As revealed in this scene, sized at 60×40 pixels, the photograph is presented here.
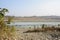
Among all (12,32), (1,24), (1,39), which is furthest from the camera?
(12,32)

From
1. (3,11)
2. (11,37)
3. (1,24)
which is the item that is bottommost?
(11,37)

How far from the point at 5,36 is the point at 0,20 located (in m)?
0.83

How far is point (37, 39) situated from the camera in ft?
46.4

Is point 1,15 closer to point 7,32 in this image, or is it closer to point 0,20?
point 0,20

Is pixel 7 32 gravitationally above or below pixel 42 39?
above

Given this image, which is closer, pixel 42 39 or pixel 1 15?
pixel 1 15

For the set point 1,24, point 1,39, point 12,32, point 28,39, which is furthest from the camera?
point 28,39

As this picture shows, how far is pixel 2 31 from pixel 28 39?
16.5ft

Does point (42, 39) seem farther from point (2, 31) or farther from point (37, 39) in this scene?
point (2, 31)

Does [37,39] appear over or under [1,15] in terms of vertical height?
under

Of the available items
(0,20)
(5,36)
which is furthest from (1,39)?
(0,20)

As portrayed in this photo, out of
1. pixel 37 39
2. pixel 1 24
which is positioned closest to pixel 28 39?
pixel 37 39

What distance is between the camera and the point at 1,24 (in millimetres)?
9430

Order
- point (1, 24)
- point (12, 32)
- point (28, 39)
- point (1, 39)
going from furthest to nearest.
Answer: point (28, 39) < point (12, 32) < point (1, 24) < point (1, 39)
